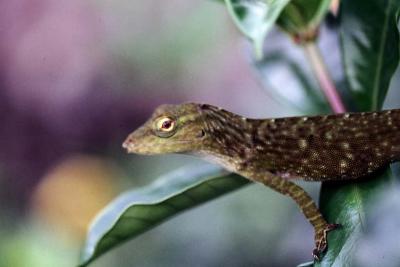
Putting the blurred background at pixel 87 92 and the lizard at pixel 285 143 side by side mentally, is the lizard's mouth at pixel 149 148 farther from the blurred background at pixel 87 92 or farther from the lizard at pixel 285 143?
the blurred background at pixel 87 92

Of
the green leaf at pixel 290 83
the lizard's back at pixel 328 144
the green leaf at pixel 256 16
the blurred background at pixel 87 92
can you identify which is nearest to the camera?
the green leaf at pixel 256 16

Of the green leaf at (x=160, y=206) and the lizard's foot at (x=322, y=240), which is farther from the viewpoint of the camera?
the green leaf at (x=160, y=206)

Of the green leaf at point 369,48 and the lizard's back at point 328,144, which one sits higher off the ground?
the green leaf at point 369,48

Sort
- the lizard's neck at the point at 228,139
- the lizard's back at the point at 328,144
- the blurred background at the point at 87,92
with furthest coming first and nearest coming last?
the blurred background at the point at 87,92 < the lizard's neck at the point at 228,139 < the lizard's back at the point at 328,144

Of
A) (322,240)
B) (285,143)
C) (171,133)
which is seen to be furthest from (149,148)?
(322,240)

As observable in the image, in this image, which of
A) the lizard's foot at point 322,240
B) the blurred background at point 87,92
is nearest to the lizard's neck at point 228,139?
the lizard's foot at point 322,240

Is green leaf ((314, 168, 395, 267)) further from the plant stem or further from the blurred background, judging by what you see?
the blurred background
